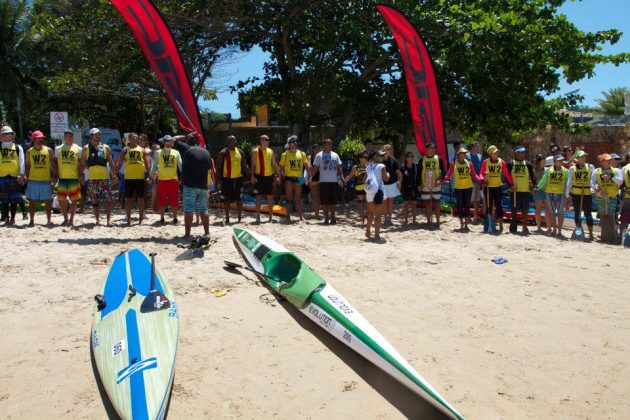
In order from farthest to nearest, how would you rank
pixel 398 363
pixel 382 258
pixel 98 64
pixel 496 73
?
1. pixel 98 64
2. pixel 496 73
3. pixel 382 258
4. pixel 398 363

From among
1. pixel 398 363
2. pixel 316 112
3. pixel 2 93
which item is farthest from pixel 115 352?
pixel 2 93

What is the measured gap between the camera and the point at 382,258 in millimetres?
7590

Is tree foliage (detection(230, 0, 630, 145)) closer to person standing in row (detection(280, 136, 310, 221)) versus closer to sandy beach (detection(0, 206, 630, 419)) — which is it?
person standing in row (detection(280, 136, 310, 221))

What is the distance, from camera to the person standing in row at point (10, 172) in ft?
31.0

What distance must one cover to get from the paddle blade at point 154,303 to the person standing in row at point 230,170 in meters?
5.50

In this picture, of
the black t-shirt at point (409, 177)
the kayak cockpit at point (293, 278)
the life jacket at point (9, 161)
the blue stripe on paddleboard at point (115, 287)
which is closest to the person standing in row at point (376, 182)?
the black t-shirt at point (409, 177)

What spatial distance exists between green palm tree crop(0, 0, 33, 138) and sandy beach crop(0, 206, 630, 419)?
1920cm

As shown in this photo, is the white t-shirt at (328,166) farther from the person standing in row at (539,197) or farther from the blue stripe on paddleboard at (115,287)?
the blue stripe on paddleboard at (115,287)

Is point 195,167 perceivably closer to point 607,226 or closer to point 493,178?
point 493,178

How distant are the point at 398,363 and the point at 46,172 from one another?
26.6ft

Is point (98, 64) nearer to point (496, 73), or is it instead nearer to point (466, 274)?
point (496, 73)

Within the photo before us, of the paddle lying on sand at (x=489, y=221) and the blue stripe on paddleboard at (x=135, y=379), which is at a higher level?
the paddle lying on sand at (x=489, y=221)

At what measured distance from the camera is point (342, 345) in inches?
178

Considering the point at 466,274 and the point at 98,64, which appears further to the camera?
the point at 98,64
